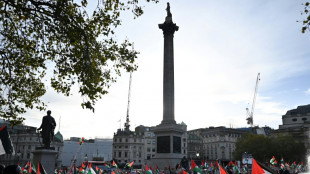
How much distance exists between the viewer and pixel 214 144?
113375mm

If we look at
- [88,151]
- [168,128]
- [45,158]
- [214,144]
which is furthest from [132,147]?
[45,158]

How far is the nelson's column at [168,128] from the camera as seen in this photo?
34.4 m

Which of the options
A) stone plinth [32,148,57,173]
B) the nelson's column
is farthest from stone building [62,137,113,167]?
stone plinth [32,148,57,173]

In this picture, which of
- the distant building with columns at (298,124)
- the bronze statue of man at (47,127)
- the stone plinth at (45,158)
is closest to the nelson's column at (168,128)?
the bronze statue of man at (47,127)

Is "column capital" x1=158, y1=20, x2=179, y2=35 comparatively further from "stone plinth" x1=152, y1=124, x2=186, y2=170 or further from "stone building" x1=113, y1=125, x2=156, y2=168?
"stone building" x1=113, y1=125, x2=156, y2=168

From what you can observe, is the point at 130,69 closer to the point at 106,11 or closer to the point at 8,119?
the point at 106,11

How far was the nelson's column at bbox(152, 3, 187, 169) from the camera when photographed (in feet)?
113

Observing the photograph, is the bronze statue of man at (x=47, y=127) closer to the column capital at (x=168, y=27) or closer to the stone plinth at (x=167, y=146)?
the stone plinth at (x=167, y=146)

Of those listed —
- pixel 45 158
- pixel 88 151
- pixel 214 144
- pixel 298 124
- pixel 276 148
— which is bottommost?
pixel 45 158

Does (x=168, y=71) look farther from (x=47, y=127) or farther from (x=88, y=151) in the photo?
(x=88, y=151)

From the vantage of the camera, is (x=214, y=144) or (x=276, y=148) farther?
(x=214, y=144)

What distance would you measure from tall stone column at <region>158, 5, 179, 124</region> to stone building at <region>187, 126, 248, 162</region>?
74.9 metres

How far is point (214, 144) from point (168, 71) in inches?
3236

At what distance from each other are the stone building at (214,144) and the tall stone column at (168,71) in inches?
2949
